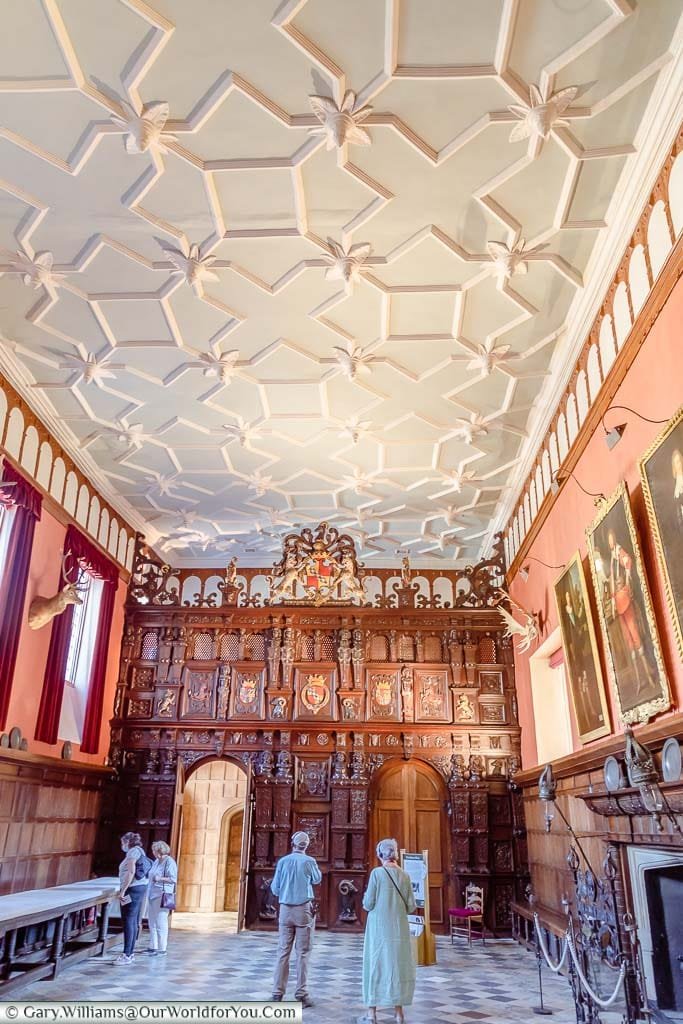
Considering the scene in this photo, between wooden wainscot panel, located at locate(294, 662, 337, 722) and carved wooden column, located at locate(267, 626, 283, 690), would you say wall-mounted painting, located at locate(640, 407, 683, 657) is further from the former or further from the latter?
carved wooden column, located at locate(267, 626, 283, 690)

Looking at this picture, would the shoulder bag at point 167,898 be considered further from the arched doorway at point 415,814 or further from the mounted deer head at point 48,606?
the mounted deer head at point 48,606

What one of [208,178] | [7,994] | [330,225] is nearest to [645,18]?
[330,225]

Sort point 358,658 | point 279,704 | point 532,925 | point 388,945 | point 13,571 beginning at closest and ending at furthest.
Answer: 1. point 388,945
2. point 13,571
3. point 532,925
4. point 279,704
5. point 358,658

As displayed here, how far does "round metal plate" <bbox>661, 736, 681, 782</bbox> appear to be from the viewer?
5.28 meters

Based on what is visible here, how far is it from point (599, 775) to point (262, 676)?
696cm

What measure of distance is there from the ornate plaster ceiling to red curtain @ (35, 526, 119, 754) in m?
1.61

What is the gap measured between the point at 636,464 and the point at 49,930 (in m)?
8.80

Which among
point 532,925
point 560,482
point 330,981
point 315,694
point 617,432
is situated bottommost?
point 330,981

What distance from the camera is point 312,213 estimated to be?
6738mm

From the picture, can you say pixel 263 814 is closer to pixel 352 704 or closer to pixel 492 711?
pixel 352 704

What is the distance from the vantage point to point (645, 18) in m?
5.00

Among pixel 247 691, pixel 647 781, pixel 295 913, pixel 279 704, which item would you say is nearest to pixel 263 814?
pixel 279 704

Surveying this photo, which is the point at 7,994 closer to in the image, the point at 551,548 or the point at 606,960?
the point at 606,960

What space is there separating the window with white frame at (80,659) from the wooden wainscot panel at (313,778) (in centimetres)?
378
